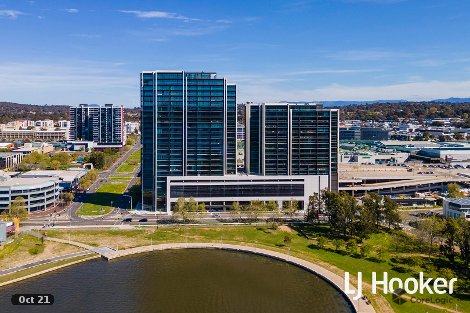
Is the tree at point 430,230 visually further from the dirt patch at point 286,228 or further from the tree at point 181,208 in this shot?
the tree at point 181,208

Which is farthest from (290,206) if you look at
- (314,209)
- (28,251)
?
(28,251)

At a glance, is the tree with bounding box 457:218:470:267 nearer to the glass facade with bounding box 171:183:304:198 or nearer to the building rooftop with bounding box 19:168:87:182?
the glass facade with bounding box 171:183:304:198

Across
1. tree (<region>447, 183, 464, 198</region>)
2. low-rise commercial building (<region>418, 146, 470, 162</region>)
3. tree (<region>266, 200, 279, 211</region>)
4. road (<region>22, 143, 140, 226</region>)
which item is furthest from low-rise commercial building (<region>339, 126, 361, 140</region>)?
road (<region>22, 143, 140, 226</region>)

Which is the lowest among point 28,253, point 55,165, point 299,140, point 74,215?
point 28,253

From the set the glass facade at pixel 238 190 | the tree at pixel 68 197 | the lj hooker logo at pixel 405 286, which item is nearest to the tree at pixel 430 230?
the lj hooker logo at pixel 405 286

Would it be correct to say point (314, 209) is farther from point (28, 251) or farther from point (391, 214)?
point (28, 251)

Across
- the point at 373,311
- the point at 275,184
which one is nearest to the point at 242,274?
the point at 373,311
